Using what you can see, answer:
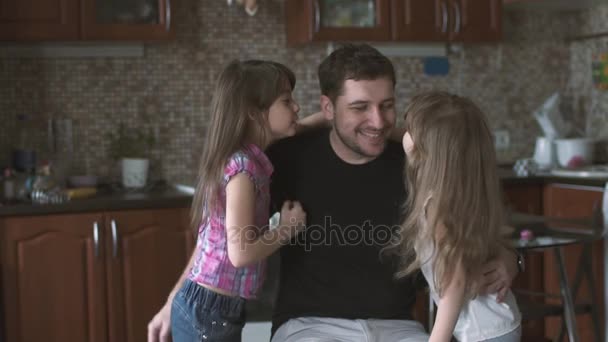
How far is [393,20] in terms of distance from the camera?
3.78m

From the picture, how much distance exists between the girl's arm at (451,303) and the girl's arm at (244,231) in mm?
392

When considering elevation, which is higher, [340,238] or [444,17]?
[444,17]

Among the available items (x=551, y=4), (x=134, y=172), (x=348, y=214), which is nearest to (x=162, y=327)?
(x=348, y=214)

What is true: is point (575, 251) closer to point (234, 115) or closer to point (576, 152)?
point (576, 152)

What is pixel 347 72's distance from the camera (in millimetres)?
2078

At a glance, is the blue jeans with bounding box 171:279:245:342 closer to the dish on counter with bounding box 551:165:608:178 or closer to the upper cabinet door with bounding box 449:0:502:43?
the dish on counter with bounding box 551:165:608:178

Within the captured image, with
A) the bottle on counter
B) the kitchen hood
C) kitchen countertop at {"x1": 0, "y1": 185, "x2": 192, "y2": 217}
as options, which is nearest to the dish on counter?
the kitchen hood

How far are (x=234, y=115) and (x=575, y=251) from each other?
2.25 m

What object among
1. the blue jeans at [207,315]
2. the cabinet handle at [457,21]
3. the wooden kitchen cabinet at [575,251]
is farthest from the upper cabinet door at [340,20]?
the blue jeans at [207,315]

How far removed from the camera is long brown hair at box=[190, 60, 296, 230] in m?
1.93

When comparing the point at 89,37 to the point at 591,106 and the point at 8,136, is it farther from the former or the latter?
the point at 591,106

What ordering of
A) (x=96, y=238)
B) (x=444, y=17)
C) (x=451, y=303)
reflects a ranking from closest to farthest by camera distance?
1. (x=451, y=303)
2. (x=96, y=238)
3. (x=444, y=17)

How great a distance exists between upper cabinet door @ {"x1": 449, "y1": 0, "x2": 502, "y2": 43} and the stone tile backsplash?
30cm

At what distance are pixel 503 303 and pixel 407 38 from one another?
2.09m
